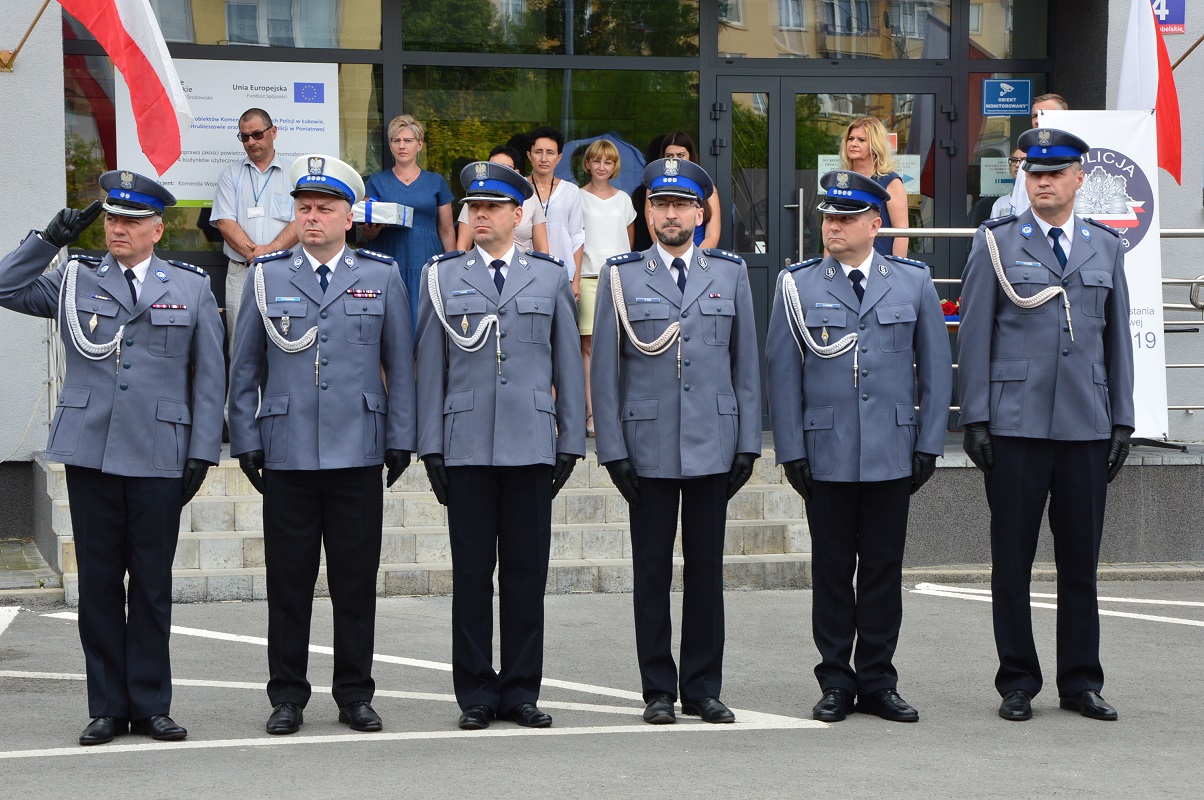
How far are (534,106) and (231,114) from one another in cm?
216

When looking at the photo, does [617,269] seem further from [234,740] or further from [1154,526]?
[1154,526]

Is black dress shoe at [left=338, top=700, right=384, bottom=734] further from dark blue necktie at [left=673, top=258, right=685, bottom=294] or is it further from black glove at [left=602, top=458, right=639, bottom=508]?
dark blue necktie at [left=673, top=258, right=685, bottom=294]

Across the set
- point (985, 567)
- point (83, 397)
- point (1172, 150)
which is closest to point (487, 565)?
point (83, 397)

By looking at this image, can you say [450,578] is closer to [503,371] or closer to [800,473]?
[503,371]

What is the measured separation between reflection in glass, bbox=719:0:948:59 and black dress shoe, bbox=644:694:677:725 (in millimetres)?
6857

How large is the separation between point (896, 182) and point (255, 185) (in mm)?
4196

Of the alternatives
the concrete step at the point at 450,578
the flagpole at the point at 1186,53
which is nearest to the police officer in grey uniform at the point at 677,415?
the concrete step at the point at 450,578

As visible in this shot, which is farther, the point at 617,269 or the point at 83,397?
the point at 617,269

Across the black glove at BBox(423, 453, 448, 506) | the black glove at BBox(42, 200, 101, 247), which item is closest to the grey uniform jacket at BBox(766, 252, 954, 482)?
the black glove at BBox(423, 453, 448, 506)

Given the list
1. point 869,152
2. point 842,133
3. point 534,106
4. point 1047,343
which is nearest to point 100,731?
point 1047,343

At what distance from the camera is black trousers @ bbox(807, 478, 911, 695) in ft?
19.7

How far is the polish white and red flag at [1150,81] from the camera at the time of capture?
9562 millimetres

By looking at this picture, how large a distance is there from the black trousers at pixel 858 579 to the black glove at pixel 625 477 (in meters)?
0.71

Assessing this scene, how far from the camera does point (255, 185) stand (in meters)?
10.4
